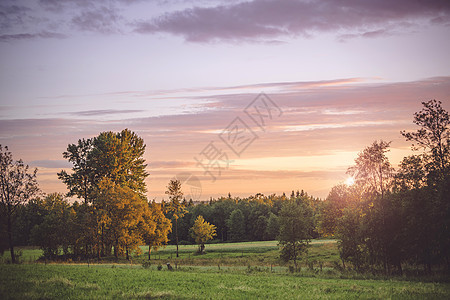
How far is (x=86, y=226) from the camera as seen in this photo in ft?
200

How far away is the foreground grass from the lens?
2455 centimetres

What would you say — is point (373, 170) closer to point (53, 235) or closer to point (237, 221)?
point (53, 235)

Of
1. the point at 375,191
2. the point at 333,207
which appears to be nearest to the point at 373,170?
the point at 375,191

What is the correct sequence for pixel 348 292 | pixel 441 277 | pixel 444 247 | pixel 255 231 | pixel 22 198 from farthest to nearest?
pixel 255 231, pixel 22 198, pixel 444 247, pixel 441 277, pixel 348 292

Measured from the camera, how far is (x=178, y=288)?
28.0 metres

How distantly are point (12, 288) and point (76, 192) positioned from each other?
131 feet

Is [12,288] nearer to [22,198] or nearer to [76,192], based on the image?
[22,198]

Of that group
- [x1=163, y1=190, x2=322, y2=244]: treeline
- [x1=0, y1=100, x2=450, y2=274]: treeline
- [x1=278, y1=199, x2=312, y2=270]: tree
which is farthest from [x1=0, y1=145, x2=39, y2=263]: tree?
[x1=163, y1=190, x2=322, y2=244]: treeline

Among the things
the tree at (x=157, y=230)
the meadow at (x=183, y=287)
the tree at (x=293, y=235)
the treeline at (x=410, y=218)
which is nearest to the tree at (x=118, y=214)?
the tree at (x=157, y=230)

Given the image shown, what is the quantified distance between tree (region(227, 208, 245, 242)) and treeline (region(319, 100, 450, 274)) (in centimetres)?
9836

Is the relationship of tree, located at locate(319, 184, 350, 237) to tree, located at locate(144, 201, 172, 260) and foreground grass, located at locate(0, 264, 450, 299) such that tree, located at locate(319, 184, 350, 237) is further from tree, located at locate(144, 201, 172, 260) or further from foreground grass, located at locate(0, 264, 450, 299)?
foreground grass, located at locate(0, 264, 450, 299)

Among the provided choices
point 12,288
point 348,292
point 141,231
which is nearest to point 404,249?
point 348,292

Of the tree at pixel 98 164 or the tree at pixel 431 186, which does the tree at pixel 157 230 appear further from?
the tree at pixel 431 186

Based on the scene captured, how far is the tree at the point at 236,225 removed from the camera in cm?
14288
